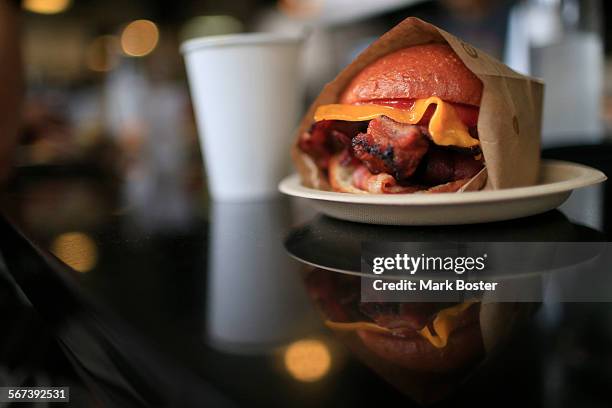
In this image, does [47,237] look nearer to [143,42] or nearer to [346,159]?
[346,159]

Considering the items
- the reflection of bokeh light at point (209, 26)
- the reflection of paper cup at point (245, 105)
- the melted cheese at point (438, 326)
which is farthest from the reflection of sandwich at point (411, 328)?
the reflection of bokeh light at point (209, 26)

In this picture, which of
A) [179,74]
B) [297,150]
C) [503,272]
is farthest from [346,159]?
[179,74]

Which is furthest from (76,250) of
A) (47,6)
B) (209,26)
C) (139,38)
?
(139,38)

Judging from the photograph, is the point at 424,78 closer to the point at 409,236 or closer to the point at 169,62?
the point at 409,236

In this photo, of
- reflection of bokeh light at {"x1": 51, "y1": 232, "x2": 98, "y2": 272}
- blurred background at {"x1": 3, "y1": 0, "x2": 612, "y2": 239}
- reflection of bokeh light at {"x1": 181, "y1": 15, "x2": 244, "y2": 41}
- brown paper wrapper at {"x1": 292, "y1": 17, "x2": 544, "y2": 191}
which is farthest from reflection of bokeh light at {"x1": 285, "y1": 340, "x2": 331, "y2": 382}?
reflection of bokeh light at {"x1": 181, "y1": 15, "x2": 244, "y2": 41}

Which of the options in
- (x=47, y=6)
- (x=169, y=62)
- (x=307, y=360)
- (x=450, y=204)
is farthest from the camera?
(x=169, y=62)

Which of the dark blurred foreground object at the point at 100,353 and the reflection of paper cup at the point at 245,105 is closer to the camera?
the dark blurred foreground object at the point at 100,353

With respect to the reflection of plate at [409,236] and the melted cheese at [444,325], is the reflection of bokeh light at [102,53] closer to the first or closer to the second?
the reflection of plate at [409,236]
